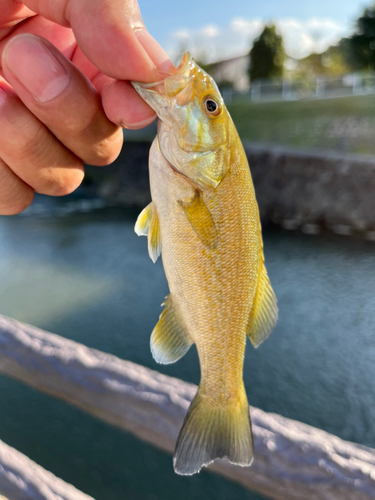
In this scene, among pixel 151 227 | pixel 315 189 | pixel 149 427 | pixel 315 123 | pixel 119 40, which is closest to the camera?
pixel 119 40

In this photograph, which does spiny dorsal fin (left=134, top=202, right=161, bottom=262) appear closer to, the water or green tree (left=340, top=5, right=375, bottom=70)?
the water

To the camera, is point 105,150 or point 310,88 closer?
point 105,150

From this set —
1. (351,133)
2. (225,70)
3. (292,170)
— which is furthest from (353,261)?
(225,70)

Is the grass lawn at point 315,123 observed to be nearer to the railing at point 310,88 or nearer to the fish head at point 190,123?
the railing at point 310,88

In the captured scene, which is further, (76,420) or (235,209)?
(76,420)

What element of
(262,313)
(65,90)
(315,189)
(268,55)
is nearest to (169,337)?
(262,313)

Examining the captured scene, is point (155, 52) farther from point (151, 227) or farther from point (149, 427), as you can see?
point (149, 427)

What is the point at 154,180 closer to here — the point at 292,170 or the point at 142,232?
the point at 142,232
